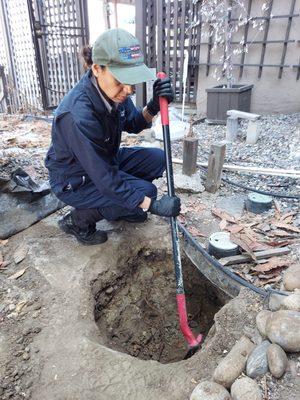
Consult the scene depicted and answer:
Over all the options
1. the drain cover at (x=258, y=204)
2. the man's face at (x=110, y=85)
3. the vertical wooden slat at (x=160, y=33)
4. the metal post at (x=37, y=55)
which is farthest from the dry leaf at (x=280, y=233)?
the metal post at (x=37, y=55)

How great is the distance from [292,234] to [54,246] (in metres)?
2.13

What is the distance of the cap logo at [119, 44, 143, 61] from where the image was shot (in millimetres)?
1940

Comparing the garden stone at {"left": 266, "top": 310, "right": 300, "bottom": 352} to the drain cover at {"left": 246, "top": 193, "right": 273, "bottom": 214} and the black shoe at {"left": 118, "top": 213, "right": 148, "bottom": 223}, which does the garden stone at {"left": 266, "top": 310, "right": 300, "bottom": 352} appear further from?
the drain cover at {"left": 246, "top": 193, "right": 273, "bottom": 214}

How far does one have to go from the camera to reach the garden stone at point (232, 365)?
63.2 inches

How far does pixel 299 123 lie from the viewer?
5914 mm

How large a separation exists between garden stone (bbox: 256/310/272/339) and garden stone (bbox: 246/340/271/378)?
0.15 m

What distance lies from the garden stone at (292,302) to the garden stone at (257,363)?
28 cm

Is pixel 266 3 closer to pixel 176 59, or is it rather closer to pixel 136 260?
pixel 176 59

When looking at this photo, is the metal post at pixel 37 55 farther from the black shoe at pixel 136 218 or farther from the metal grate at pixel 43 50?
the black shoe at pixel 136 218

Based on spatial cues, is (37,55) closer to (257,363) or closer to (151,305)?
(151,305)

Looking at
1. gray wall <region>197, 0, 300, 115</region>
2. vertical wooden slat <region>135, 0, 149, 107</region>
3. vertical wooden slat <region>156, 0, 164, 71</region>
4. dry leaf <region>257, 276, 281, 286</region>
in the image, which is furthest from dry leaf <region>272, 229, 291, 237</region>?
vertical wooden slat <region>156, 0, 164, 71</region>

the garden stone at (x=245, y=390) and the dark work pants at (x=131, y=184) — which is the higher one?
the dark work pants at (x=131, y=184)

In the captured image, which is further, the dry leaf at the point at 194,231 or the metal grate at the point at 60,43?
the metal grate at the point at 60,43

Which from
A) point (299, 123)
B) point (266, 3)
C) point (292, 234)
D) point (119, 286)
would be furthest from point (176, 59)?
point (119, 286)
